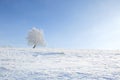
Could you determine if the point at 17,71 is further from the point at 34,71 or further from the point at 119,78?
the point at 119,78

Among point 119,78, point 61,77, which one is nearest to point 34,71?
point 61,77

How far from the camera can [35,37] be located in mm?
74500

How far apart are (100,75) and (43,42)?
64.5m

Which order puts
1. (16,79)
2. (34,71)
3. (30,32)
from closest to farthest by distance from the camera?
(16,79) → (34,71) → (30,32)

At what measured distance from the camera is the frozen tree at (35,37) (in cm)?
7481

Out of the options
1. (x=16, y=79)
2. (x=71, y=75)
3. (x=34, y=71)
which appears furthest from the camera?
(x=34, y=71)

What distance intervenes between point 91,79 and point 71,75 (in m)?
1.51

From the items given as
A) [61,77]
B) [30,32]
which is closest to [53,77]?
[61,77]

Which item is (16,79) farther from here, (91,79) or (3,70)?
(91,79)

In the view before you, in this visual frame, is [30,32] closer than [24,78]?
No

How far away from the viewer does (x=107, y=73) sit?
48.0 ft

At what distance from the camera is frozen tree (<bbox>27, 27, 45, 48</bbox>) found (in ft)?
245

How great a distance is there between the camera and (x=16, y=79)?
42.4ft

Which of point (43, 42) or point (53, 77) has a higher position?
point (43, 42)
